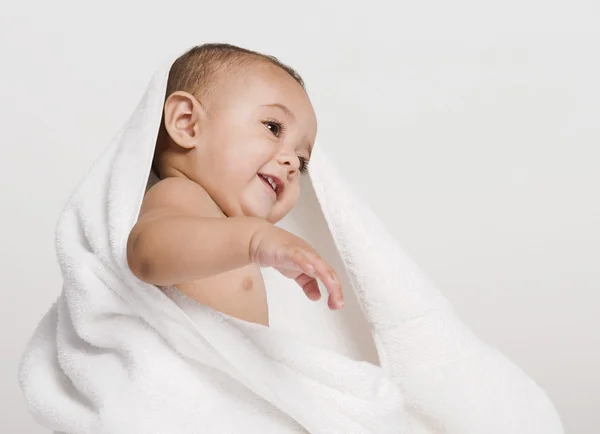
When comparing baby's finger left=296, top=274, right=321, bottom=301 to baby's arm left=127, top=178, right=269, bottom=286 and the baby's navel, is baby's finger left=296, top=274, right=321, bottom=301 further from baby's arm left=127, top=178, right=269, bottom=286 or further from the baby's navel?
the baby's navel

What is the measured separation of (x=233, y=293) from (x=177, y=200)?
6.8 inches

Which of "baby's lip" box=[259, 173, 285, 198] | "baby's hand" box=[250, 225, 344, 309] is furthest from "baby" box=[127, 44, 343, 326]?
"baby's hand" box=[250, 225, 344, 309]

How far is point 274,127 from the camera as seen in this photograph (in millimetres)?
1463

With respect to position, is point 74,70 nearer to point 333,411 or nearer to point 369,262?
point 369,262

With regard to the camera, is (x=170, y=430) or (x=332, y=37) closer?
(x=170, y=430)

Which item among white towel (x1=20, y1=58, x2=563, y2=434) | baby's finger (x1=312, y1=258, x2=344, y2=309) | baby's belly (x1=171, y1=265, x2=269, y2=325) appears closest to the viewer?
baby's finger (x1=312, y1=258, x2=344, y2=309)

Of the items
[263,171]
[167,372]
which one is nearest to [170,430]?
[167,372]

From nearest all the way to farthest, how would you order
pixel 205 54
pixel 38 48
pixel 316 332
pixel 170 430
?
pixel 170 430, pixel 205 54, pixel 316 332, pixel 38 48

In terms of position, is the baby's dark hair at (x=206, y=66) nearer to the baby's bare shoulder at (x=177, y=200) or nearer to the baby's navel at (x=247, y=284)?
the baby's bare shoulder at (x=177, y=200)

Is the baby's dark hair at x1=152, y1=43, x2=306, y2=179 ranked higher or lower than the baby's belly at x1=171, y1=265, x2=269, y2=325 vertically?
higher

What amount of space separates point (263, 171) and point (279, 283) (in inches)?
13.3

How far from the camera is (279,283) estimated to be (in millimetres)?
1697

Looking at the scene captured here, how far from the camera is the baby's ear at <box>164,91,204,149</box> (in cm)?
144

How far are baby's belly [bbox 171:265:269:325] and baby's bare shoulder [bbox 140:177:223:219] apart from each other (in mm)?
101
